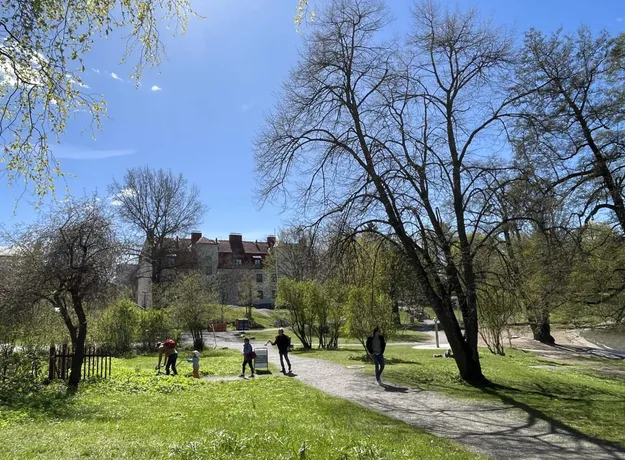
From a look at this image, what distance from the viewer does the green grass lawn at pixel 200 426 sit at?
575 centimetres

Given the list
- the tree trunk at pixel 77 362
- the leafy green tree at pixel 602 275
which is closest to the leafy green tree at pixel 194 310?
the tree trunk at pixel 77 362

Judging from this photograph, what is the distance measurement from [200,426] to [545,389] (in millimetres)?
11461

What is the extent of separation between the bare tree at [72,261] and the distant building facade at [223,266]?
33.3 metres

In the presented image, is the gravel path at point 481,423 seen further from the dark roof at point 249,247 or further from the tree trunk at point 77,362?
the dark roof at point 249,247

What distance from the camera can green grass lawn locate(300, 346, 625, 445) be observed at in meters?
9.95

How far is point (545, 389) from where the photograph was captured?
1420 cm

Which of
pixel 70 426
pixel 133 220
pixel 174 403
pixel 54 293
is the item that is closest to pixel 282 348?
pixel 174 403

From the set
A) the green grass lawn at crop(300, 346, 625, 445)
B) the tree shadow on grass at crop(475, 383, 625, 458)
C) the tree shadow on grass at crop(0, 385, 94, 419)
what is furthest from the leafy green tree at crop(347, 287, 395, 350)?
the tree shadow on grass at crop(0, 385, 94, 419)

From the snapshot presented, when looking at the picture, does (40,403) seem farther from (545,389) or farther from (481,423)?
(545,389)

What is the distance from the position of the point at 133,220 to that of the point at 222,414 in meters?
40.9

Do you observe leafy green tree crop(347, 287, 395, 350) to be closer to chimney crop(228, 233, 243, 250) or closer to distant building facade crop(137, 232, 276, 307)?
distant building facade crop(137, 232, 276, 307)

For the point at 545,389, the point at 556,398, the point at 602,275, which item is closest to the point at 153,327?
the point at 545,389

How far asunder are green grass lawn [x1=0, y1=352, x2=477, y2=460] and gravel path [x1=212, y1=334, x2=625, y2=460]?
0.63 meters

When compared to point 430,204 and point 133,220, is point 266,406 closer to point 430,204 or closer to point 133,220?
point 430,204
